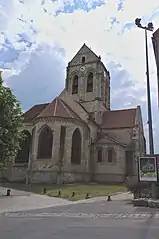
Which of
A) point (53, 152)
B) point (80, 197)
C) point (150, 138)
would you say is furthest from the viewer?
point (53, 152)

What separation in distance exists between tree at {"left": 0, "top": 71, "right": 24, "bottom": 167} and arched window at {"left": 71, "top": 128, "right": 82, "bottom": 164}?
16784 millimetres

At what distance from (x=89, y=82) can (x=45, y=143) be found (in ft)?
68.2

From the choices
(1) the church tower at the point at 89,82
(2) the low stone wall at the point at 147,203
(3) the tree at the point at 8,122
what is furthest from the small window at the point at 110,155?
(2) the low stone wall at the point at 147,203

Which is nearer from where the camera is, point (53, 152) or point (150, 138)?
point (150, 138)

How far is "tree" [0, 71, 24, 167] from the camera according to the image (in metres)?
24.2


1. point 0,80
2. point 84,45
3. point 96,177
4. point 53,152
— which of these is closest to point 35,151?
point 53,152

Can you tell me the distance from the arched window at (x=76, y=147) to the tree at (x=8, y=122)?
16.8 m

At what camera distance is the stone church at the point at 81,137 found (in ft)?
130

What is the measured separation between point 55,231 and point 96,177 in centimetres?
3805

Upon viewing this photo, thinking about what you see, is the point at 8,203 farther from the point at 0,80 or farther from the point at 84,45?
the point at 84,45

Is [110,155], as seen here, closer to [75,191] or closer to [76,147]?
[76,147]

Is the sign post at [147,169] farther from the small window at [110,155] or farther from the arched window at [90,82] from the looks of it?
the arched window at [90,82]

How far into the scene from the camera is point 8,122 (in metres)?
24.9

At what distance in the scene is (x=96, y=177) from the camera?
45.0 metres
